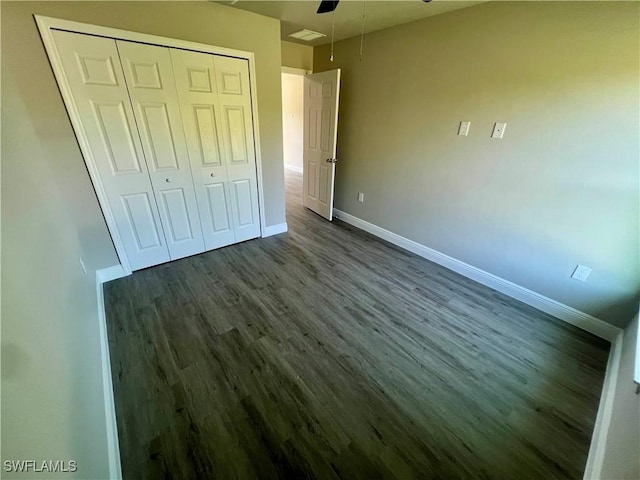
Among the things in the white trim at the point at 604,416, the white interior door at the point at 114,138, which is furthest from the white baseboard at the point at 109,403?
the white trim at the point at 604,416

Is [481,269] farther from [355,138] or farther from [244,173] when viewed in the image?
[244,173]

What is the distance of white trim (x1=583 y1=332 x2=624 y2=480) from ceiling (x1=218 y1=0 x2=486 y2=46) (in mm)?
2820

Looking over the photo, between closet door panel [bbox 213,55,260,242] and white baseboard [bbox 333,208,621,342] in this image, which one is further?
closet door panel [bbox 213,55,260,242]

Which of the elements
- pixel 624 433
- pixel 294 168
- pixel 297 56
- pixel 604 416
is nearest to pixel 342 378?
pixel 624 433

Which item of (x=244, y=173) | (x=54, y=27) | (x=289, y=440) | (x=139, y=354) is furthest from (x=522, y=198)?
(x=54, y=27)

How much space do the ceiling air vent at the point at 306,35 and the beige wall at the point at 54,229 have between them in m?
0.50

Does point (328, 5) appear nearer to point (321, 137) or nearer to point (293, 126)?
point (321, 137)

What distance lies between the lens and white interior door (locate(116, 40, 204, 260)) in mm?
2121

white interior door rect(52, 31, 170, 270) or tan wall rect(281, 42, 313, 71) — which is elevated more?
tan wall rect(281, 42, 313, 71)

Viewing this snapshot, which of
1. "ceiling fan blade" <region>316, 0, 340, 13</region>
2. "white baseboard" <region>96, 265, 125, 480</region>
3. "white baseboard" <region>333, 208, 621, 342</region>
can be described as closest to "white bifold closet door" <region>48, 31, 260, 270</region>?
"white baseboard" <region>96, 265, 125, 480</region>

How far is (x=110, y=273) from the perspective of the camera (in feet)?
8.00

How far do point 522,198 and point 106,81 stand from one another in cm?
350

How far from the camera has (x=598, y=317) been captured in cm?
198

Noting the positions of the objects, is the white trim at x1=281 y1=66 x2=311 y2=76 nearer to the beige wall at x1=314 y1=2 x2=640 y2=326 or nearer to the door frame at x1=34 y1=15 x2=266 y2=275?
the beige wall at x1=314 y1=2 x2=640 y2=326
